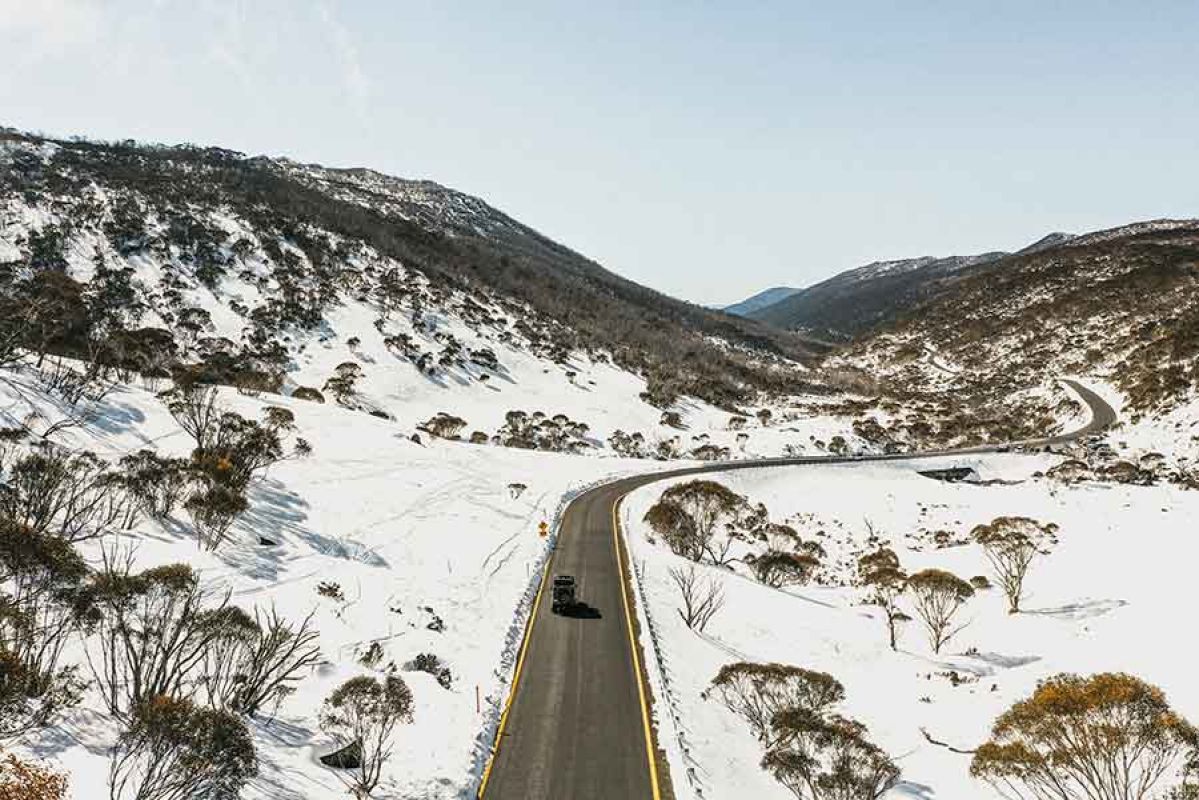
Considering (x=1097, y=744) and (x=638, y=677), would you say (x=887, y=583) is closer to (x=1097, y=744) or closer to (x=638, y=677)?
(x=638, y=677)

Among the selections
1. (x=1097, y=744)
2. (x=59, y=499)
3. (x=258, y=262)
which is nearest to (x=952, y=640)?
(x=1097, y=744)

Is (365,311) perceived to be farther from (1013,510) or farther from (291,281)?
(1013,510)

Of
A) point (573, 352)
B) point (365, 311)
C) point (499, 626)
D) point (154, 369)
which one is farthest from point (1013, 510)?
point (365, 311)

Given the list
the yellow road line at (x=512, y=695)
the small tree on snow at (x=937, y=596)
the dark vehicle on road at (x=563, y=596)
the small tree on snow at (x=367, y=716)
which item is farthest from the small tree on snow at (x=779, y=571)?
the small tree on snow at (x=367, y=716)

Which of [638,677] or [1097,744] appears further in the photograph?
[638,677]

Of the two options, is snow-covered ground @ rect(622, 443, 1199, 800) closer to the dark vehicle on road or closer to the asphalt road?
the asphalt road

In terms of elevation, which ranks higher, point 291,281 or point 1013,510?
point 291,281
